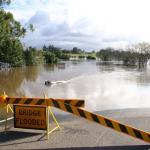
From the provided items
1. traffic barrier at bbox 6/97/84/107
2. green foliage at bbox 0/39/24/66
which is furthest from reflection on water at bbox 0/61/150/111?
green foliage at bbox 0/39/24/66

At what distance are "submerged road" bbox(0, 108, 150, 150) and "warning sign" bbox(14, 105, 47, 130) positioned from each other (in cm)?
21

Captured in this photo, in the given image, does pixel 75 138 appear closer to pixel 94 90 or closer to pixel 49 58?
pixel 94 90

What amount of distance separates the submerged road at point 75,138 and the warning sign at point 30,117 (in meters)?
0.21

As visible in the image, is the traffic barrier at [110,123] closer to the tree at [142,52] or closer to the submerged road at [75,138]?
the submerged road at [75,138]

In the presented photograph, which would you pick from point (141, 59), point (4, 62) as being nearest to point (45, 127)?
point (4, 62)

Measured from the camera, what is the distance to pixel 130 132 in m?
8.30

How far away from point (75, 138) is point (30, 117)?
4.55 feet

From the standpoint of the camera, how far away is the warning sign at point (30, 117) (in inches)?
372

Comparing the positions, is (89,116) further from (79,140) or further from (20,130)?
(20,130)

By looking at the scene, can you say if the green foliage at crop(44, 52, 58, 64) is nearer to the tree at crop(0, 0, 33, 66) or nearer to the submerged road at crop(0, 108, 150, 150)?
the tree at crop(0, 0, 33, 66)

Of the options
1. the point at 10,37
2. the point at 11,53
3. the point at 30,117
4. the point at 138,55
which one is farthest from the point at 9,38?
the point at 138,55

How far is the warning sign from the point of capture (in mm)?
9445

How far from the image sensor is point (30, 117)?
9.62 metres

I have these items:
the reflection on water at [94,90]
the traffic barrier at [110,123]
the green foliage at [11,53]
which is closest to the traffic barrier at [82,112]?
the traffic barrier at [110,123]
